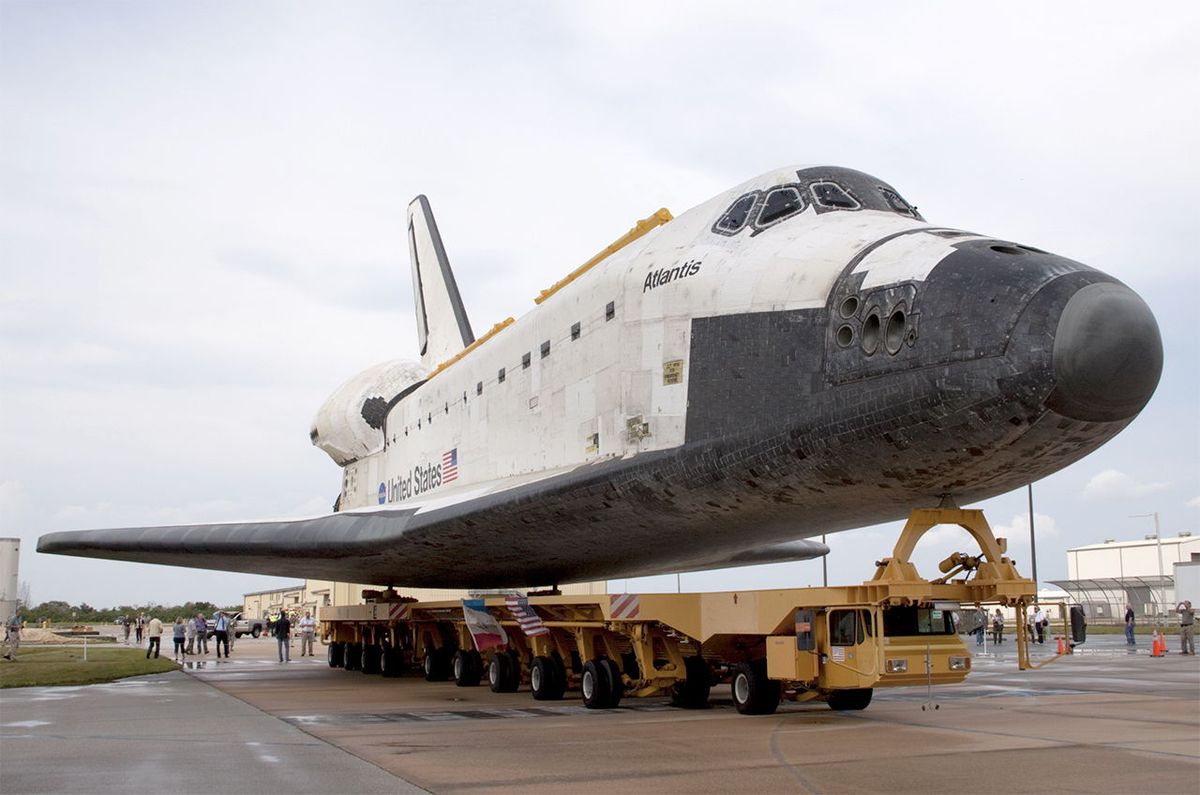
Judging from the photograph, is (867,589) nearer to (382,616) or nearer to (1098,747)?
(1098,747)

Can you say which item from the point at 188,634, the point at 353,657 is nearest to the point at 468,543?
the point at 353,657

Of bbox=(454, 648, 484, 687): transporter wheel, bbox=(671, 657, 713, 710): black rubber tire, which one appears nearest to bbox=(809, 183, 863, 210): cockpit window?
bbox=(671, 657, 713, 710): black rubber tire

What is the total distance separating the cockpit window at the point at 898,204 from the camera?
302 inches

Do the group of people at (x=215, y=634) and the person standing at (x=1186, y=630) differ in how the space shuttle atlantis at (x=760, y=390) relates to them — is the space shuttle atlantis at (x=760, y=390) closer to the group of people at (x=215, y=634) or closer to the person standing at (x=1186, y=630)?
the group of people at (x=215, y=634)

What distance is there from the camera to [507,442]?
33.4 feet

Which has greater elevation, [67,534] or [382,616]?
[67,534]

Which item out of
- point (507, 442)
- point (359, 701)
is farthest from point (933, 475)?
point (359, 701)

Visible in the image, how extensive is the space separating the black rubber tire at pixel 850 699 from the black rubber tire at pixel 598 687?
1.74m

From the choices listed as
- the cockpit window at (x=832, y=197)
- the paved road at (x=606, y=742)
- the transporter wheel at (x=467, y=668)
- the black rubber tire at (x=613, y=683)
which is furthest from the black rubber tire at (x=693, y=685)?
the cockpit window at (x=832, y=197)

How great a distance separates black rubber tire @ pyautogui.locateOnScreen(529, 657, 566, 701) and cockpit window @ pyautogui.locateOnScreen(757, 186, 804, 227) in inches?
178

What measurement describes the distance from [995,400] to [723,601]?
10.8 ft

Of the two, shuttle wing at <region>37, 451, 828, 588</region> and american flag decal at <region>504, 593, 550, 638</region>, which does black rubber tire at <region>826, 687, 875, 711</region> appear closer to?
shuttle wing at <region>37, 451, 828, 588</region>

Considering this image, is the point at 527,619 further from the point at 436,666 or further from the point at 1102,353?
the point at 1102,353

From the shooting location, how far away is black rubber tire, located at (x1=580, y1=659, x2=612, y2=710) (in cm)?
875
